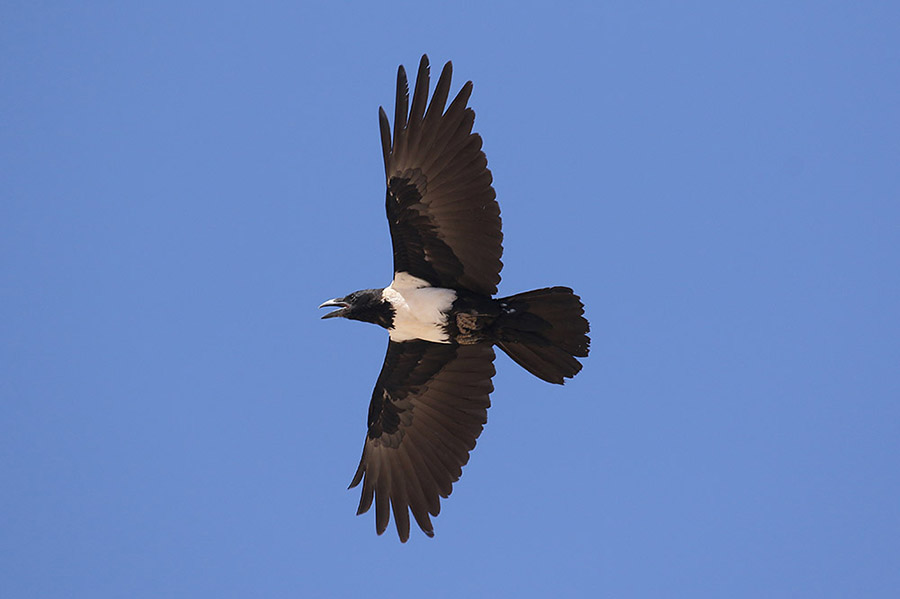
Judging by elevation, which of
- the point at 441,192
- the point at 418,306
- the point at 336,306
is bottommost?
the point at 336,306

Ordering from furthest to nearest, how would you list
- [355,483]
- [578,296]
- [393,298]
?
[355,483], [393,298], [578,296]

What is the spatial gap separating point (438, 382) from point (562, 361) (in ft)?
5.49

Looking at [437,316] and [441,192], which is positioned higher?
[441,192]

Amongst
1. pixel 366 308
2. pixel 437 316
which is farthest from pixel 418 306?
pixel 366 308

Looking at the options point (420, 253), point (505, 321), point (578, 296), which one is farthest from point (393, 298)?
point (578, 296)

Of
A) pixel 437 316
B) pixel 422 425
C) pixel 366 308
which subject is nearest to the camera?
pixel 437 316

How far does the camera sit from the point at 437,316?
36.4ft

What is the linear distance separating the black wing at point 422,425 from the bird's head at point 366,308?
1.71ft

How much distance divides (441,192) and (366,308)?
5.43 ft

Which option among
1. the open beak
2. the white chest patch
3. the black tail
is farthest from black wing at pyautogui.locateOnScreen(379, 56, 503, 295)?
the open beak

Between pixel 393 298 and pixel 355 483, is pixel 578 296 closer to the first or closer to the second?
pixel 393 298

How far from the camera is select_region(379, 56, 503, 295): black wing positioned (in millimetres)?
10516

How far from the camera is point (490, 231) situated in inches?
421

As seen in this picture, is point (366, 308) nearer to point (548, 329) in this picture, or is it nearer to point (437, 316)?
point (437, 316)
